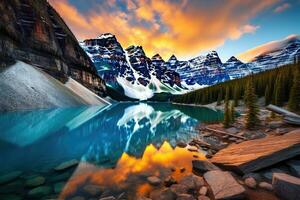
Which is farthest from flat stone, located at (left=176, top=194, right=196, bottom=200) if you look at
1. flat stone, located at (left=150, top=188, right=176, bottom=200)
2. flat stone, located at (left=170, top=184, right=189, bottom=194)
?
flat stone, located at (left=170, top=184, right=189, bottom=194)

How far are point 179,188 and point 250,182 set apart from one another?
12.1 ft

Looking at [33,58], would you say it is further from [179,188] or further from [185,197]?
[185,197]

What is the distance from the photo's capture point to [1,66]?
51594mm

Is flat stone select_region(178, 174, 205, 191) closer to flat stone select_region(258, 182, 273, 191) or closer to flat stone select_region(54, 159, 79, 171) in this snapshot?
flat stone select_region(258, 182, 273, 191)

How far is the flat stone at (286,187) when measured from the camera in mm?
7141

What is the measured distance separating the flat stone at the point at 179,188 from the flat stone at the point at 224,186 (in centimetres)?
130

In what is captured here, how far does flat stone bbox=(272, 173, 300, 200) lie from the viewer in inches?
281

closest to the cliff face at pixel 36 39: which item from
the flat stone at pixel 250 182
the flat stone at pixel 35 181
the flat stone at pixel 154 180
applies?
the flat stone at pixel 35 181

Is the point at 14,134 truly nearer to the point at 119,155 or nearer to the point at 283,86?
the point at 119,155

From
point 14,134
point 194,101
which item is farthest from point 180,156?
point 194,101

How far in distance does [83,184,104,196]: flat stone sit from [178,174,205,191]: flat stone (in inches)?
167

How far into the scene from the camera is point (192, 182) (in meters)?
9.55

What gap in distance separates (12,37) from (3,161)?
72.9m

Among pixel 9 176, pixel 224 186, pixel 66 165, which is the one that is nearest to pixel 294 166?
pixel 224 186
